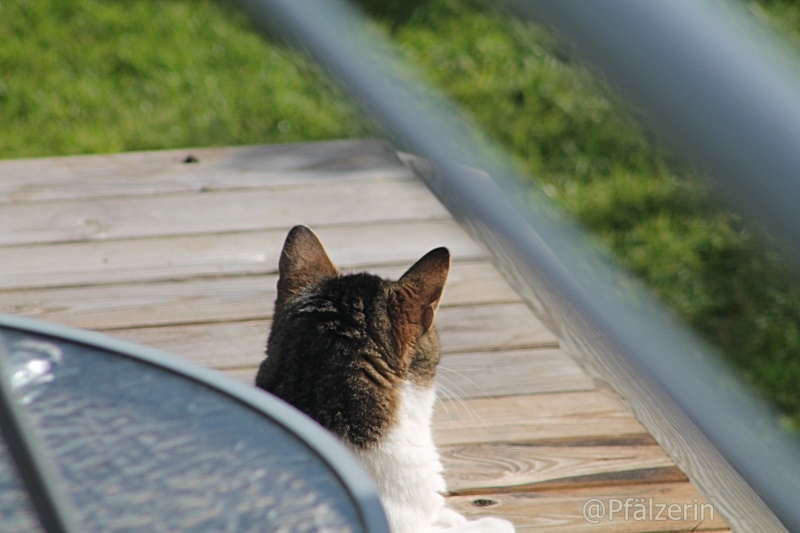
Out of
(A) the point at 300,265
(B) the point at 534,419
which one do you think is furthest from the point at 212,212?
(B) the point at 534,419

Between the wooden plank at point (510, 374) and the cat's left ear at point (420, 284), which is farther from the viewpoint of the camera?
the wooden plank at point (510, 374)

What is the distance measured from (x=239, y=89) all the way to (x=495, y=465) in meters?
3.45

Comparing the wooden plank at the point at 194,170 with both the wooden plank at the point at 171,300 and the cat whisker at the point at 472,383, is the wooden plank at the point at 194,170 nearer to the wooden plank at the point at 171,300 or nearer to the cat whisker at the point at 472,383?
the wooden plank at the point at 171,300

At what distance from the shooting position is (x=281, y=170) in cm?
354

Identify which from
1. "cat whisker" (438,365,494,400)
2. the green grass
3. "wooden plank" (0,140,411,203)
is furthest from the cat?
the green grass

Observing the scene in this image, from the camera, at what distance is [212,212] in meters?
3.24

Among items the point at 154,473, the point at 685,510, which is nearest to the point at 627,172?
the point at 685,510

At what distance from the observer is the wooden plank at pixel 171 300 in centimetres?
268

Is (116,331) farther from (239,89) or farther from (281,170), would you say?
(239,89)

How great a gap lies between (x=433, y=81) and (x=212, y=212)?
1531mm

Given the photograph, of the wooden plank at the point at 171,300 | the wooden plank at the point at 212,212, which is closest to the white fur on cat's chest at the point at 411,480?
the wooden plank at the point at 171,300

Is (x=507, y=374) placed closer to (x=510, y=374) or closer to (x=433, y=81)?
(x=510, y=374)

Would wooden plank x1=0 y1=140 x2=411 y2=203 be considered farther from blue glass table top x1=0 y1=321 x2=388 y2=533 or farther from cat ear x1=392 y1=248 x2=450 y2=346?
blue glass table top x1=0 y1=321 x2=388 y2=533

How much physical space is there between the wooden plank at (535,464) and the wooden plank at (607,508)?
0.11 ft
